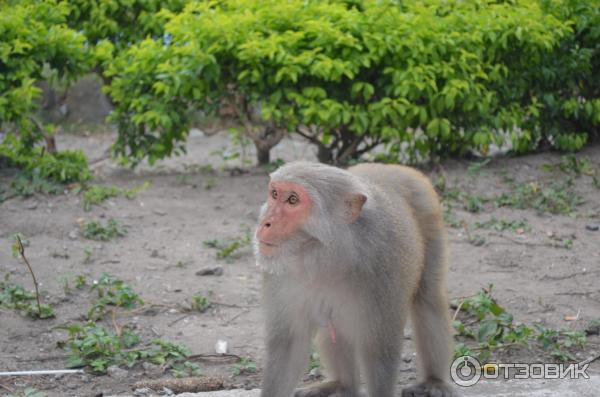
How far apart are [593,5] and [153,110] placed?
412cm

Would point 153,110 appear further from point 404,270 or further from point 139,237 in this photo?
point 404,270

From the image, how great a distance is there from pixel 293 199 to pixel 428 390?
1354mm

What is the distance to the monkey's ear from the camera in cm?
357

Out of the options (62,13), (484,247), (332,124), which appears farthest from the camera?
(62,13)

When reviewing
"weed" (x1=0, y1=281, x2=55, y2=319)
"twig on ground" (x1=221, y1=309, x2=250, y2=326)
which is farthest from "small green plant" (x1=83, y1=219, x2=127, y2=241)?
"twig on ground" (x1=221, y1=309, x2=250, y2=326)

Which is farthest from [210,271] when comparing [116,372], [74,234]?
[116,372]

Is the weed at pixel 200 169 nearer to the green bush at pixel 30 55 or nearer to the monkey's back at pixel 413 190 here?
the green bush at pixel 30 55

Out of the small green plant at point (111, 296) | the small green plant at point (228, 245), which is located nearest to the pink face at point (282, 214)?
the small green plant at point (111, 296)

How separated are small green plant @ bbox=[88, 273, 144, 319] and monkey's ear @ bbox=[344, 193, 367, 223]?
2.40m

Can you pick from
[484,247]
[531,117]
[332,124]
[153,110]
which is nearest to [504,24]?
[531,117]

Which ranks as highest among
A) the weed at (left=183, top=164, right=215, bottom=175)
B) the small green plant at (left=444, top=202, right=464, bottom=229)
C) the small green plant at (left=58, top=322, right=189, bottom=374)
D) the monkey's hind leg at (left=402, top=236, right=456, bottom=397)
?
the monkey's hind leg at (left=402, top=236, right=456, bottom=397)

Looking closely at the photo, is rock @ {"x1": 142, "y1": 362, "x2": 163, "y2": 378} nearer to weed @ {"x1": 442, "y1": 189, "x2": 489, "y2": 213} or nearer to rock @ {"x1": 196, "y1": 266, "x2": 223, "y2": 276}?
rock @ {"x1": 196, "y1": 266, "x2": 223, "y2": 276}

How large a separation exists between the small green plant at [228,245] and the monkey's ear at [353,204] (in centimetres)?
304

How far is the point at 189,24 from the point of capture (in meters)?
8.00
